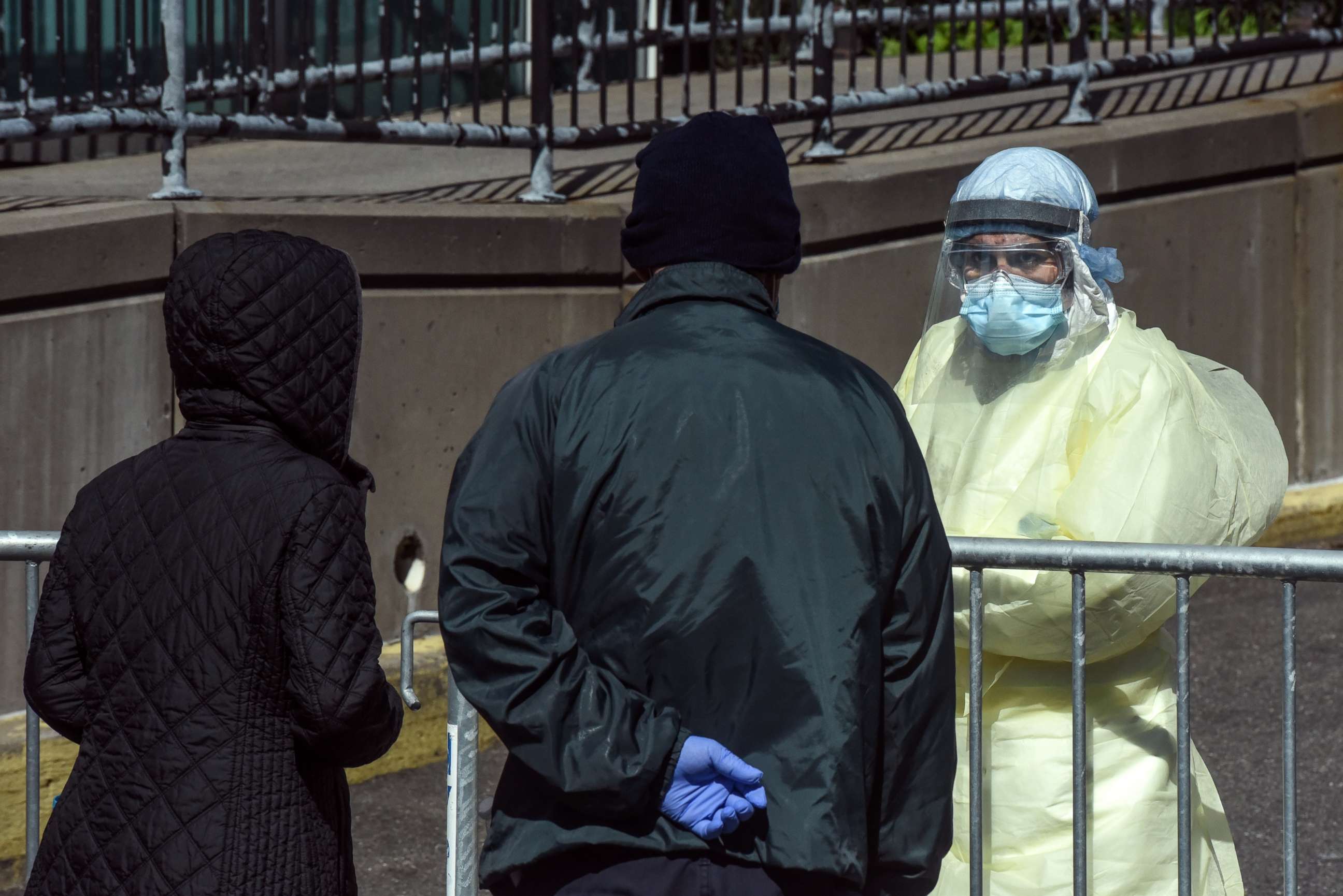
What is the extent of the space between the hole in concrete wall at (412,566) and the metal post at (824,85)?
2.27 m

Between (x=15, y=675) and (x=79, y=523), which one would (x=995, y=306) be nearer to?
(x=79, y=523)

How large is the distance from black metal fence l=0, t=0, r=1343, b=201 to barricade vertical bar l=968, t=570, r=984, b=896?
331 cm

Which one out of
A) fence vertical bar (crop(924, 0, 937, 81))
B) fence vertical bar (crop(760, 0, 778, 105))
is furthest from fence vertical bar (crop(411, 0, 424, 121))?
fence vertical bar (crop(924, 0, 937, 81))

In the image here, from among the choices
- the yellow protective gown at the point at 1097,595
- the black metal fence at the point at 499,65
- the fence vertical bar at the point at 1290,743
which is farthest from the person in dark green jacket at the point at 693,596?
the black metal fence at the point at 499,65

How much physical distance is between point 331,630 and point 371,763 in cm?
269

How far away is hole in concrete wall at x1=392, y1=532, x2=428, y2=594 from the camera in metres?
5.54

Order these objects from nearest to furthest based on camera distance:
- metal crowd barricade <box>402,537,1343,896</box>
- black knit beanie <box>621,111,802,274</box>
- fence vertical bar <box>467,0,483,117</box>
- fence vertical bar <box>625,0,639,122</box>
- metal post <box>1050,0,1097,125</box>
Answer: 1. black knit beanie <box>621,111,802,274</box>
2. metal crowd barricade <box>402,537,1343,896</box>
3. fence vertical bar <box>467,0,483,117</box>
4. fence vertical bar <box>625,0,639,122</box>
5. metal post <box>1050,0,1097,125</box>

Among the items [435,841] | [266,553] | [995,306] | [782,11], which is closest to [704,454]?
[266,553]

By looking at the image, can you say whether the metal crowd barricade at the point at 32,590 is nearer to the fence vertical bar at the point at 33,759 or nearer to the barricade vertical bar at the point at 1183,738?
the fence vertical bar at the point at 33,759

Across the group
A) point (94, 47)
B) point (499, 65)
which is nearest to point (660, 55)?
point (94, 47)

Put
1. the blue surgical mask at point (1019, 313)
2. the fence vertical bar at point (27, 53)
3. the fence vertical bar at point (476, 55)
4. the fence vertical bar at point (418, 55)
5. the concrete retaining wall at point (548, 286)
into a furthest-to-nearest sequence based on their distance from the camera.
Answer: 1. the fence vertical bar at point (418, 55)
2. the fence vertical bar at point (476, 55)
3. the fence vertical bar at point (27, 53)
4. the concrete retaining wall at point (548, 286)
5. the blue surgical mask at point (1019, 313)

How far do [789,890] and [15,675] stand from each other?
3.21m

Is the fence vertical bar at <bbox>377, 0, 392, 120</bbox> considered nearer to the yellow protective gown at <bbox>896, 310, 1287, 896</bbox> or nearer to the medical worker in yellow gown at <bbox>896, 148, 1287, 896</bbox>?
the medical worker in yellow gown at <bbox>896, 148, 1287, 896</bbox>

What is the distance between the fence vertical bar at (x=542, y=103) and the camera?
597 centimetres
